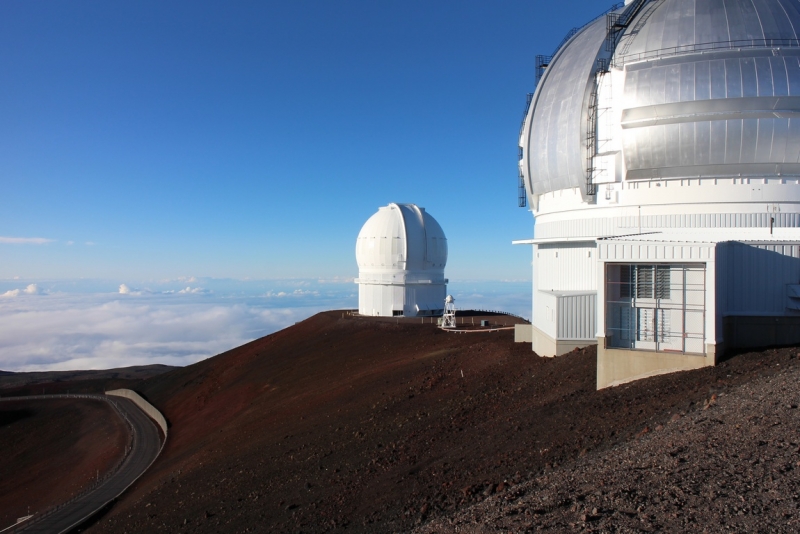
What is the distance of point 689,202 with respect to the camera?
14.5 m

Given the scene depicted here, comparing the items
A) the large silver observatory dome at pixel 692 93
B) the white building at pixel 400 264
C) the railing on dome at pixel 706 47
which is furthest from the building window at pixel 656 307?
the white building at pixel 400 264

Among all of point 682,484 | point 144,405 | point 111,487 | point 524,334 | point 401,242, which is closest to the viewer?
point 682,484

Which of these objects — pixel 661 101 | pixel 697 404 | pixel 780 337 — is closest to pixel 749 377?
pixel 697 404

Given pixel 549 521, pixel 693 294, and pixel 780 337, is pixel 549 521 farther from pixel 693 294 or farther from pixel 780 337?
pixel 780 337

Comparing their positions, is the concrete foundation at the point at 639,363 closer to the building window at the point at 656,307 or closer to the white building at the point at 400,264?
the building window at the point at 656,307

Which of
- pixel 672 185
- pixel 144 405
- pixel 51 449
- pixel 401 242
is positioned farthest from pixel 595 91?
pixel 51 449

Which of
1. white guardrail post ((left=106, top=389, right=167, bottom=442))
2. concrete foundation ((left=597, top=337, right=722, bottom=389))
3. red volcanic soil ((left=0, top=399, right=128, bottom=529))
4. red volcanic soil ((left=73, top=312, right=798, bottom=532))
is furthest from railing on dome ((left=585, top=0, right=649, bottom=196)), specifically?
white guardrail post ((left=106, top=389, right=167, bottom=442))

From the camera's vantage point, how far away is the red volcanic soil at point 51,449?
18938 mm

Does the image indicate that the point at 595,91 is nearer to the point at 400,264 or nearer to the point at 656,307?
the point at 656,307

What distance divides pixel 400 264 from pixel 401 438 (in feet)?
75.0

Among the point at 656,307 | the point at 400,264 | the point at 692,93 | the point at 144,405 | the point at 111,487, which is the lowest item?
the point at 144,405

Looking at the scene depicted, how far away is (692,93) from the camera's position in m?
14.1

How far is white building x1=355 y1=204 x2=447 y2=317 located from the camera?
1351 inches

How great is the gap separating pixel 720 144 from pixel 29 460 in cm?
2732
